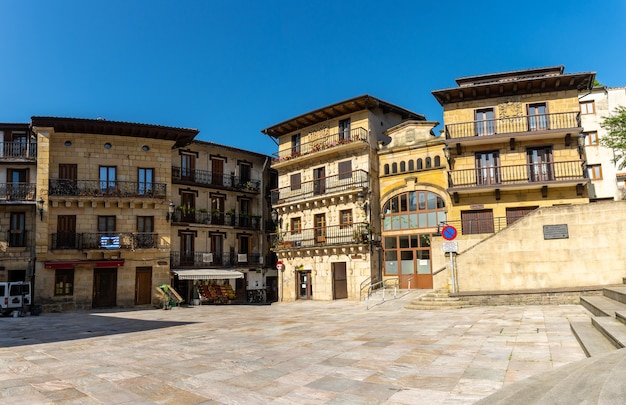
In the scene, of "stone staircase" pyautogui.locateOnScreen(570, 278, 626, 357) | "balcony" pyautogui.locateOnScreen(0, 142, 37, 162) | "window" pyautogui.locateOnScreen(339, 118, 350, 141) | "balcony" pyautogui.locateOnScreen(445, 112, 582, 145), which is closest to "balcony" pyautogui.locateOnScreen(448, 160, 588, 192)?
"balcony" pyautogui.locateOnScreen(445, 112, 582, 145)

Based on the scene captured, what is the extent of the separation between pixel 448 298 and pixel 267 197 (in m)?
23.1

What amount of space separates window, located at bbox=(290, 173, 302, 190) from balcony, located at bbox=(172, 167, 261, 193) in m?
4.73

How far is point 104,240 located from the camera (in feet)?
98.4

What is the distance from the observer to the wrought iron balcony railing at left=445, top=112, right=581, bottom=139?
26114 mm

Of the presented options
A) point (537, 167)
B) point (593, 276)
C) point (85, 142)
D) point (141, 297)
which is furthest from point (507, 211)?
point (85, 142)

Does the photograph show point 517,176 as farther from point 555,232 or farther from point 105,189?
point 105,189

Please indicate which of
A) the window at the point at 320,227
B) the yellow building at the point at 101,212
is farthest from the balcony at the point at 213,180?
the window at the point at 320,227

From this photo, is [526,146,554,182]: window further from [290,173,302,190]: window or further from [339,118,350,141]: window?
[290,173,302,190]: window

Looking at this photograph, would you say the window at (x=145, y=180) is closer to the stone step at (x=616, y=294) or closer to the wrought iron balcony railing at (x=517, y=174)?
the wrought iron balcony railing at (x=517, y=174)

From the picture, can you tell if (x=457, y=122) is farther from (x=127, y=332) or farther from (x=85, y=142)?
(x=85, y=142)

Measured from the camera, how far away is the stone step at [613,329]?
27.6ft

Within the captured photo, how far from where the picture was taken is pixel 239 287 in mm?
37281

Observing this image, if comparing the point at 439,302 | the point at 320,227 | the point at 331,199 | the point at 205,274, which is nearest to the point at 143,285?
the point at 205,274

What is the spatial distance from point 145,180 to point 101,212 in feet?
11.6
